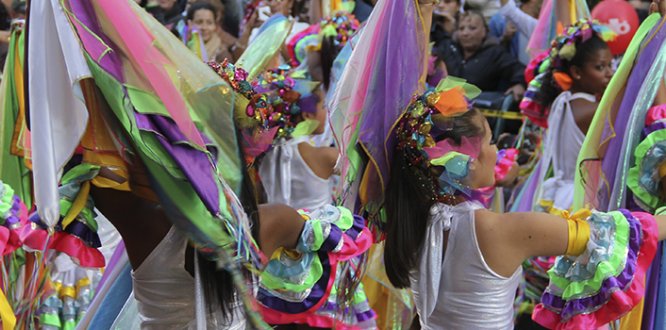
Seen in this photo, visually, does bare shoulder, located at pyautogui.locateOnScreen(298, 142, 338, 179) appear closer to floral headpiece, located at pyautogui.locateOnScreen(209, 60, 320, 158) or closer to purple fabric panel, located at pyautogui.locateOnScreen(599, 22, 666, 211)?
floral headpiece, located at pyautogui.locateOnScreen(209, 60, 320, 158)

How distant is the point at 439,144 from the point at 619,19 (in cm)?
364

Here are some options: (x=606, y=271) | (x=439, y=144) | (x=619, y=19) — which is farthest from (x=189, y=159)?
(x=619, y=19)

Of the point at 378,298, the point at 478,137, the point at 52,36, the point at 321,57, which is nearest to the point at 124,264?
the point at 52,36

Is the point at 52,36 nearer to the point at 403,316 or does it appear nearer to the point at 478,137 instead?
the point at 478,137

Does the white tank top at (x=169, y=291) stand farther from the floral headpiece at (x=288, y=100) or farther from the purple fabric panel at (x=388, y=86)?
the floral headpiece at (x=288, y=100)

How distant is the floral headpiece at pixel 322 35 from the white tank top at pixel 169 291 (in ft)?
11.8

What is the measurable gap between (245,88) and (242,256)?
65cm

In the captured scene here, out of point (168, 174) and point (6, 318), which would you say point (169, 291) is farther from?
point (6, 318)

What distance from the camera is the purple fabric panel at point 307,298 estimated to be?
3.08 meters

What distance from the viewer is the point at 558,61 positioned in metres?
5.61

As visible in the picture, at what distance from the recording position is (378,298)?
15.3 feet

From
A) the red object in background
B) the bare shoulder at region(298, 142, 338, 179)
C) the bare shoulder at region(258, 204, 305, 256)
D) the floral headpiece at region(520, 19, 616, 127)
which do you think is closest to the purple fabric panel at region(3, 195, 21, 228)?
the bare shoulder at region(258, 204, 305, 256)

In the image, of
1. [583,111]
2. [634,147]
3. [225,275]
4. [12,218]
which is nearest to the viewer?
[225,275]

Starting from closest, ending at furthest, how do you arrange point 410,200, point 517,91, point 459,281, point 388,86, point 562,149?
point 459,281, point 410,200, point 388,86, point 562,149, point 517,91
